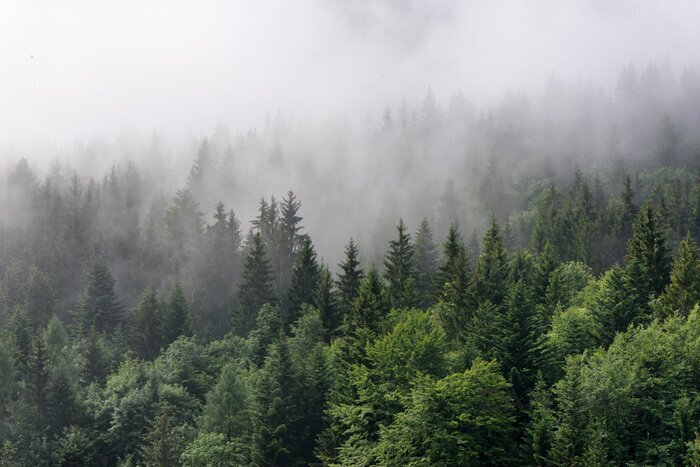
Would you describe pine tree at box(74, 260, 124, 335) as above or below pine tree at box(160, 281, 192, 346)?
above

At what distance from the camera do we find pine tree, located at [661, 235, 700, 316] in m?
57.9

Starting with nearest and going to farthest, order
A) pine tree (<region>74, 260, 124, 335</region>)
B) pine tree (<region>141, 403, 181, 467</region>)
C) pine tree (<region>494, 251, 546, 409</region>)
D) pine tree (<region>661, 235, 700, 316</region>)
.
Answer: pine tree (<region>494, 251, 546, 409</region>) < pine tree (<region>661, 235, 700, 316</region>) < pine tree (<region>141, 403, 181, 467</region>) < pine tree (<region>74, 260, 124, 335</region>)

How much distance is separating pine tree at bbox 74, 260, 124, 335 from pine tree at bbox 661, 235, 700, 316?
79987mm

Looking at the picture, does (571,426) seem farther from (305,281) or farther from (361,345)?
(305,281)

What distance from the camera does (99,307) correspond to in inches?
4422

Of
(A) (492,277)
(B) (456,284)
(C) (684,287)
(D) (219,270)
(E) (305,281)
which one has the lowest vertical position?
(C) (684,287)

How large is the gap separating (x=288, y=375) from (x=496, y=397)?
62.5 feet

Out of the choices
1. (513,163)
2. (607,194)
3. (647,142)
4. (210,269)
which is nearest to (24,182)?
(210,269)

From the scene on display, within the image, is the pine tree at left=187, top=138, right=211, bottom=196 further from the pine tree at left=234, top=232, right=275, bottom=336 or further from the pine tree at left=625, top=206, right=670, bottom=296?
the pine tree at left=625, top=206, right=670, bottom=296

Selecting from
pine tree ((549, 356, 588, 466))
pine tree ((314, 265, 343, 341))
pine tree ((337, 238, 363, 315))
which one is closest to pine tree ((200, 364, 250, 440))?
pine tree ((314, 265, 343, 341))

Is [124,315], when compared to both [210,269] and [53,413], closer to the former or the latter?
[210,269]

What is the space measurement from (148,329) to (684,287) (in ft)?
218

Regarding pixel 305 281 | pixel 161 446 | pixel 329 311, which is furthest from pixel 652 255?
pixel 161 446

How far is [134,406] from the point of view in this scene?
7006 centimetres
